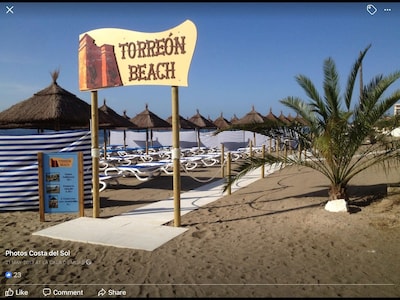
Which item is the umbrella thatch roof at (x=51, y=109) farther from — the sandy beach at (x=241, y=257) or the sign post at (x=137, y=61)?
the sandy beach at (x=241, y=257)

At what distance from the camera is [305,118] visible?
5715 millimetres

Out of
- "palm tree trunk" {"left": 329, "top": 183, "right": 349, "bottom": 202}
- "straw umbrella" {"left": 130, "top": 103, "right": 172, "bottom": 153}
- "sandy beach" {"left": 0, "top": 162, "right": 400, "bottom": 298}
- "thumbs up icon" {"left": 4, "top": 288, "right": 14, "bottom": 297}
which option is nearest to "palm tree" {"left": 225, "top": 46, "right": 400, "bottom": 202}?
"palm tree trunk" {"left": 329, "top": 183, "right": 349, "bottom": 202}

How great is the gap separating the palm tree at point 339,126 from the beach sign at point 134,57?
1.94 m

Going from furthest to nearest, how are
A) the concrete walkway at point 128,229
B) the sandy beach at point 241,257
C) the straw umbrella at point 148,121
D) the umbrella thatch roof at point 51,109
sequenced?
the straw umbrella at point 148,121, the umbrella thatch roof at point 51,109, the concrete walkway at point 128,229, the sandy beach at point 241,257

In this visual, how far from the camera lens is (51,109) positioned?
776cm

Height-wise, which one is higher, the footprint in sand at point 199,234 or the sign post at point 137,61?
the sign post at point 137,61

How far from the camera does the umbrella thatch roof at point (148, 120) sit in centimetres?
1695

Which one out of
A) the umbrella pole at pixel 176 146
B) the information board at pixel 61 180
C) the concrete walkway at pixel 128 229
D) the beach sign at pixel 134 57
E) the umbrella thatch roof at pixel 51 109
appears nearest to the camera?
the concrete walkway at pixel 128 229

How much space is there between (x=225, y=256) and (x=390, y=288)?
64.8 inches

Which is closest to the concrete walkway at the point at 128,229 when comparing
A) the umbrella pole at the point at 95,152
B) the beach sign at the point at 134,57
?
the umbrella pole at the point at 95,152

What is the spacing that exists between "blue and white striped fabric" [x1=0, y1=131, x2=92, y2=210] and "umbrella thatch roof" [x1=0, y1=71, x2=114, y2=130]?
1790 millimetres

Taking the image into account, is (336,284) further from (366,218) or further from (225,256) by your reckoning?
(366,218)

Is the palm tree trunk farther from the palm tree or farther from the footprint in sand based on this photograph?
the footprint in sand

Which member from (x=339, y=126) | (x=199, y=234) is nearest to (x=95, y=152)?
(x=199, y=234)
